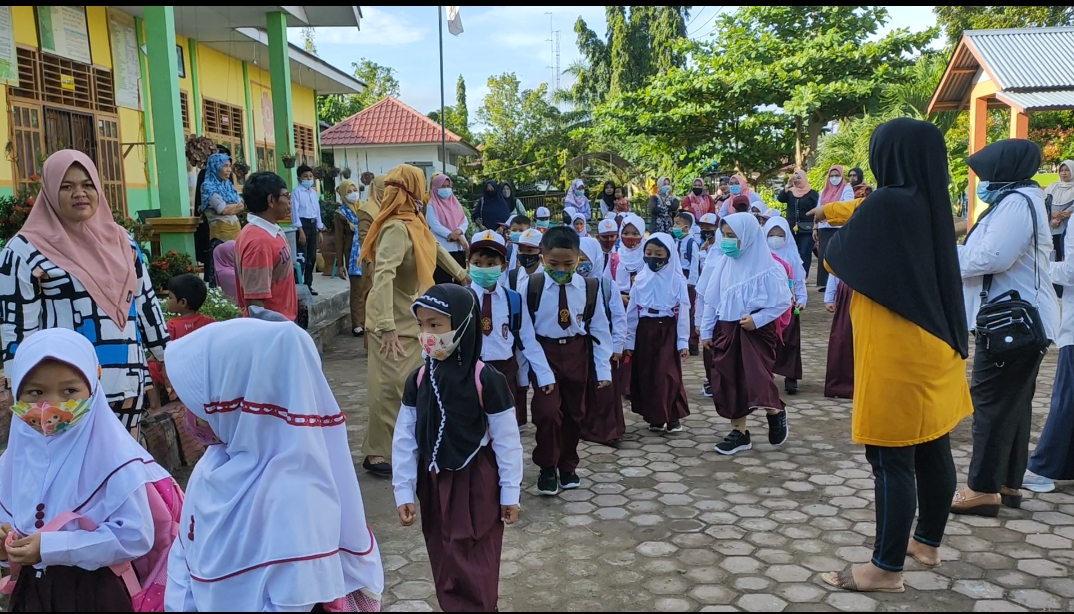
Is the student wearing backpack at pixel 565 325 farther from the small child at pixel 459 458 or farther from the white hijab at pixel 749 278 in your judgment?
the small child at pixel 459 458

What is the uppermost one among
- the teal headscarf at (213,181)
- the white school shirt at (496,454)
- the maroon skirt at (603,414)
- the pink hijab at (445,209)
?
the teal headscarf at (213,181)

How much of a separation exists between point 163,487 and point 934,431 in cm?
284

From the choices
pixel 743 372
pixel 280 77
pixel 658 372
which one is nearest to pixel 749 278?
pixel 743 372

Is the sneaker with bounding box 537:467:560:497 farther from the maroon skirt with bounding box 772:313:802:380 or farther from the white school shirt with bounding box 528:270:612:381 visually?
the maroon skirt with bounding box 772:313:802:380

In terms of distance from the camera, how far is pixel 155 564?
253cm

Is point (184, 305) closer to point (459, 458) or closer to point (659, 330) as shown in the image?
point (459, 458)

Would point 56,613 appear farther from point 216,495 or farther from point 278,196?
point 278,196

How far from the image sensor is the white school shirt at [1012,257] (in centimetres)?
402

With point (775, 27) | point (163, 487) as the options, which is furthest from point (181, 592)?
point (775, 27)

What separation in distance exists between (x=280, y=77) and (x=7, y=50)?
400 cm

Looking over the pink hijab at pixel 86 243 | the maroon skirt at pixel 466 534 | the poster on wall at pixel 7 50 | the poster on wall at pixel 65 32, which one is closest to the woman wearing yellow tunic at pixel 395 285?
the pink hijab at pixel 86 243

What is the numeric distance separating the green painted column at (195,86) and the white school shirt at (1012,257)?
473 inches

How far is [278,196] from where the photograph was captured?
4.42m

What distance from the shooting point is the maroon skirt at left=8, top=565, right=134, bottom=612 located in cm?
238
